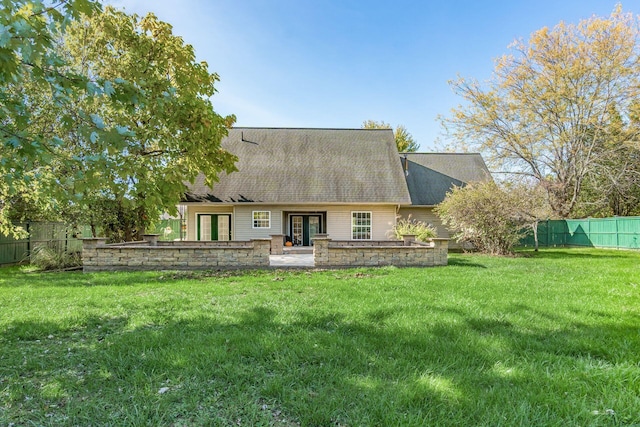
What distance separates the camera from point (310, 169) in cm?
1927

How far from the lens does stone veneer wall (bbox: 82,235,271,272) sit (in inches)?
406

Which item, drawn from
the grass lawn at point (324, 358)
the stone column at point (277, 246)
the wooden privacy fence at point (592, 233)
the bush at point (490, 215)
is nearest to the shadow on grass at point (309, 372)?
the grass lawn at point (324, 358)

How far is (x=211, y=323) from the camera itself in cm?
463

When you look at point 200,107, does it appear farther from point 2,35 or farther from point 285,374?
point 285,374

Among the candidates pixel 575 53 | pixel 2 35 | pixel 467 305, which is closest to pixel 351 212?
pixel 467 305

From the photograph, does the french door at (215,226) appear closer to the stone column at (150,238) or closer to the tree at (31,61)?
the stone column at (150,238)

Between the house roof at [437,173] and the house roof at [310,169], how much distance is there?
7.26ft

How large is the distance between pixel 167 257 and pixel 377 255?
6554 mm

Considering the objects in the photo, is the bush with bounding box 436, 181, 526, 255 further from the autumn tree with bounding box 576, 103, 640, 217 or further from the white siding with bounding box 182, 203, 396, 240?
the autumn tree with bounding box 576, 103, 640, 217

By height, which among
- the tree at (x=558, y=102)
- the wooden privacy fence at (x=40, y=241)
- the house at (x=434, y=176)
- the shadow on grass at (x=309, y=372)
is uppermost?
the tree at (x=558, y=102)

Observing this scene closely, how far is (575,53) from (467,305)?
79.4ft

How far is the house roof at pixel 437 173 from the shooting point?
20.3 m

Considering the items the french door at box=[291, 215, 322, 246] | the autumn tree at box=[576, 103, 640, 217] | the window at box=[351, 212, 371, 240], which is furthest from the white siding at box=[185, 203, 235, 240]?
the autumn tree at box=[576, 103, 640, 217]

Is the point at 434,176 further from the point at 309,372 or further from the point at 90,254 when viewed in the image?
the point at 309,372
